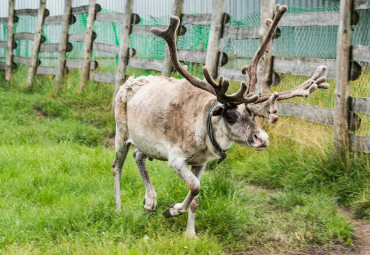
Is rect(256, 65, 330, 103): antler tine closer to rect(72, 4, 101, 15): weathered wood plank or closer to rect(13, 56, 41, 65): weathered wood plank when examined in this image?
rect(72, 4, 101, 15): weathered wood plank

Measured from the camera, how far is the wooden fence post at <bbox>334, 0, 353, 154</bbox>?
6.39m

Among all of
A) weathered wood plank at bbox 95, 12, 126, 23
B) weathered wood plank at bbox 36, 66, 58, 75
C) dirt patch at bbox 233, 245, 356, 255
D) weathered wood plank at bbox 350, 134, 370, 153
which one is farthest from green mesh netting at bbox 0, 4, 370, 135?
dirt patch at bbox 233, 245, 356, 255

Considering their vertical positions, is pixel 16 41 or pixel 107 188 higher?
pixel 16 41

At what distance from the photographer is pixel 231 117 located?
172 inches

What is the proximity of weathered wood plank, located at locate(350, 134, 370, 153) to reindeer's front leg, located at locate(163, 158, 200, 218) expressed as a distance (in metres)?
2.52

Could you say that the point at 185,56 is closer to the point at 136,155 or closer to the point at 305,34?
the point at 305,34

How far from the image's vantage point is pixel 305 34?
1041 centimetres

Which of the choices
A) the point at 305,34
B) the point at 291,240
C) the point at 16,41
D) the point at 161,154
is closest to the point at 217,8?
the point at 305,34

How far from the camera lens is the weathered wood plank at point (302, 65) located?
22.5ft

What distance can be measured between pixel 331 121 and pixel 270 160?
0.93m

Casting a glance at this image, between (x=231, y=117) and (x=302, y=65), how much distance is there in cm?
320

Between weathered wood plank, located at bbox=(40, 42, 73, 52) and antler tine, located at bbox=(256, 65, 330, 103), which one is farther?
weathered wood plank, located at bbox=(40, 42, 73, 52)

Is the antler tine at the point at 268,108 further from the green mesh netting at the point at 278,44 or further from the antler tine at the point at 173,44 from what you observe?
the green mesh netting at the point at 278,44

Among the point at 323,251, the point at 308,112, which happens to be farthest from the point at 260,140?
the point at 308,112
